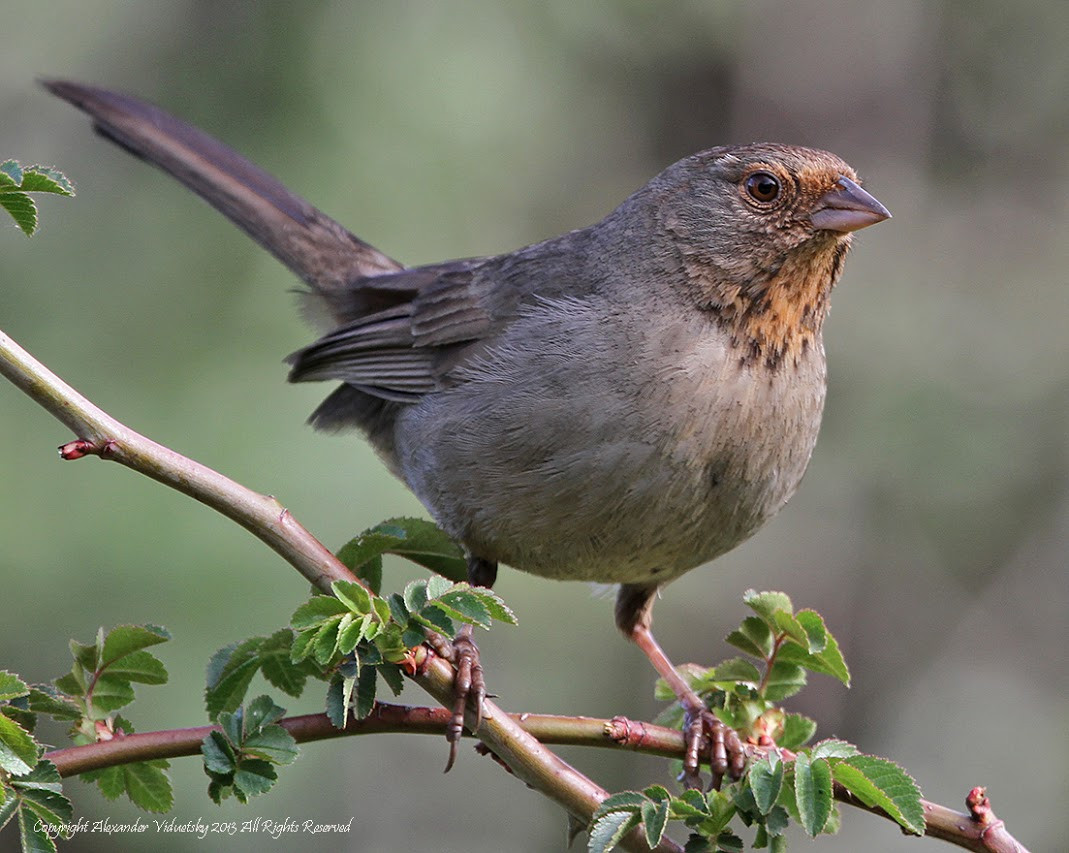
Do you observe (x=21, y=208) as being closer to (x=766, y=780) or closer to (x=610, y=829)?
(x=610, y=829)

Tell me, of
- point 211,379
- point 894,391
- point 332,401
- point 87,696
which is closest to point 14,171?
point 87,696

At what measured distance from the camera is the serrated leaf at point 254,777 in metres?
2.69

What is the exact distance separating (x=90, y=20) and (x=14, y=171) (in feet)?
Answer: 16.6

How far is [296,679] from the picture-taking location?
3053 millimetres

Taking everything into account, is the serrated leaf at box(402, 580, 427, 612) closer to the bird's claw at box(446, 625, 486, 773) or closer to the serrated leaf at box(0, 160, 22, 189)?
the bird's claw at box(446, 625, 486, 773)

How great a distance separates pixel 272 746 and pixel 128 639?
40 centimetres

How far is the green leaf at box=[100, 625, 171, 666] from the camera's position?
9.34ft

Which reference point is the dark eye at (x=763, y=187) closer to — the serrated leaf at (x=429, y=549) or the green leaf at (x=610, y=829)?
the serrated leaf at (x=429, y=549)

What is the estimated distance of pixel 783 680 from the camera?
3.30 m

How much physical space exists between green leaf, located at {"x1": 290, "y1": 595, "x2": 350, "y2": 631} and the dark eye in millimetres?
2348

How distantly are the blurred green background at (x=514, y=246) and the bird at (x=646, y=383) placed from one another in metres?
1.13

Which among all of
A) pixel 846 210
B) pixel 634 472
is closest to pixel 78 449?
pixel 634 472

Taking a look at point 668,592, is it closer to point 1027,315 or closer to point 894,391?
point 894,391

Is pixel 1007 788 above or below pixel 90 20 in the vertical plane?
below
